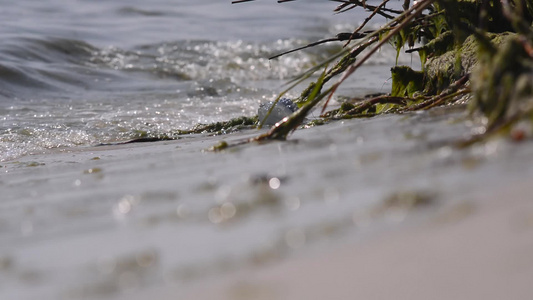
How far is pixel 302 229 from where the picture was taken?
1.22 metres

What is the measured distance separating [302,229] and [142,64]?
8.19 metres

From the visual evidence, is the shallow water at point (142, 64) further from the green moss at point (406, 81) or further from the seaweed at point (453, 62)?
the seaweed at point (453, 62)

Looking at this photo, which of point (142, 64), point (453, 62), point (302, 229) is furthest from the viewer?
point (142, 64)

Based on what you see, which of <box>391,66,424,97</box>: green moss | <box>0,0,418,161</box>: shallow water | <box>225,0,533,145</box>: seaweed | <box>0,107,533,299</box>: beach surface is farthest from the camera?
<box>0,0,418,161</box>: shallow water

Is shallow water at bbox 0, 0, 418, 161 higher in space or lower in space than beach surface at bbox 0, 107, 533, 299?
lower

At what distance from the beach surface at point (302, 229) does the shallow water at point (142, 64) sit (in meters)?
2.63

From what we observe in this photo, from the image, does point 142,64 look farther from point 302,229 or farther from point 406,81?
point 302,229

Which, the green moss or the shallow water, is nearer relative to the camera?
the green moss

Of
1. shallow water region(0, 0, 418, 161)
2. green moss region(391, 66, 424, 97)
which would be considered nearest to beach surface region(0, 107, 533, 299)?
green moss region(391, 66, 424, 97)

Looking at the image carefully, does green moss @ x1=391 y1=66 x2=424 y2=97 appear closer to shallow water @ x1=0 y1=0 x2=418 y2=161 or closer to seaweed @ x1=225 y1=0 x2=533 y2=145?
seaweed @ x1=225 y1=0 x2=533 y2=145

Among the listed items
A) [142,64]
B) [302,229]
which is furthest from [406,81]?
[142,64]

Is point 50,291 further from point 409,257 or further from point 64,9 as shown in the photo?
point 64,9

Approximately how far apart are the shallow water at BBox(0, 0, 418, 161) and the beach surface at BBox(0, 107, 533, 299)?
2.63m

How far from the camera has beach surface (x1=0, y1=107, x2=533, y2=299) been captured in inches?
38.9
